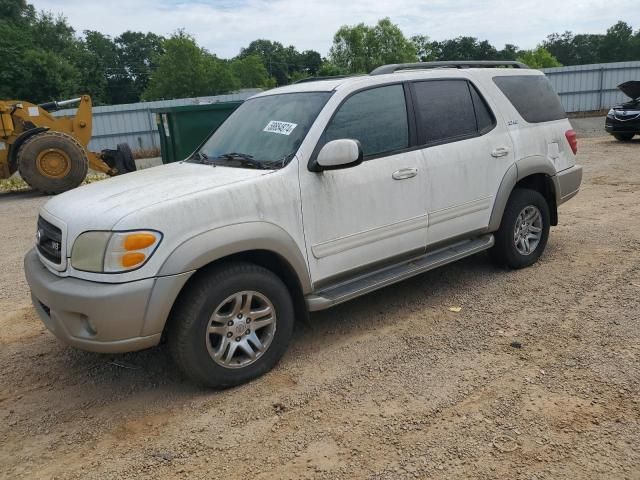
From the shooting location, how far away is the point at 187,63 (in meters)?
43.4

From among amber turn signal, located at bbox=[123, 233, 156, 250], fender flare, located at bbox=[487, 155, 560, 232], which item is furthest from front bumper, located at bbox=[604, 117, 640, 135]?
amber turn signal, located at bbox=[123, 233, 156, 250]

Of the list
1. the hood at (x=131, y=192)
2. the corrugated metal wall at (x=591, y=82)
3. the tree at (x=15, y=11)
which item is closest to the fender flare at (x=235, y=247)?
the hood at (x=131, y=192)

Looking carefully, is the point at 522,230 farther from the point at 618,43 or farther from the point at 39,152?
the point at 618,43

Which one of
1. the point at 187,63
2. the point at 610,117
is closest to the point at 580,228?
the point at 610,117

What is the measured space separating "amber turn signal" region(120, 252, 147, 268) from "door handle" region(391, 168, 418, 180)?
1911 millimetres

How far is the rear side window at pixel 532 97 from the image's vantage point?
5016 millimetres

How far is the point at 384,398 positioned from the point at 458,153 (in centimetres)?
218

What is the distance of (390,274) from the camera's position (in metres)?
4.08

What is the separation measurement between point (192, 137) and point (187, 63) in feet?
119

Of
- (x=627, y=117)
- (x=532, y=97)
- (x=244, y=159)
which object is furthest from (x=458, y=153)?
(x=627, y=117)

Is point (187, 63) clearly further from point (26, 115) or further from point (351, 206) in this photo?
point (351, 206)

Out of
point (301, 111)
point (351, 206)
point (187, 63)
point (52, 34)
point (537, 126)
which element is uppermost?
point (52, 34)

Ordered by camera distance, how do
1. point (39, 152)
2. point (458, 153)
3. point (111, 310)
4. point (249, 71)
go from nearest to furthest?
1. point (111, 310)
2. point (458, 153)
3. point (39, 152)
4. point (249, 71)

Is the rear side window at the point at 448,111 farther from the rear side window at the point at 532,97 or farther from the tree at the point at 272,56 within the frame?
the tree at the point at 272,56
